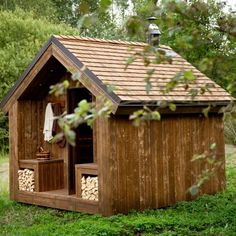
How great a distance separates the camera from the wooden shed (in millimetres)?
9141

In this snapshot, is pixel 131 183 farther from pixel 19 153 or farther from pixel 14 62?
pixel 14 62

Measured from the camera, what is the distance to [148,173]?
31.6 feet

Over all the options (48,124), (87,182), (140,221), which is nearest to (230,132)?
(48,124)

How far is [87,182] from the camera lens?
959 cm

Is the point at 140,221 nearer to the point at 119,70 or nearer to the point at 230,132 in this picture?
the point at 119,70

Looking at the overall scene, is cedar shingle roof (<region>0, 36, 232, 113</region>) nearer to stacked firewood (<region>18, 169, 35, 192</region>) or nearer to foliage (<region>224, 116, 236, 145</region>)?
stacked firewood (<region>18, 169, 35, 192</region>)

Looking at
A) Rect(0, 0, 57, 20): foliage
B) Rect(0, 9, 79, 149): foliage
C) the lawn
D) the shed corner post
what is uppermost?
Rect(0, 0, 57, 20): foliage

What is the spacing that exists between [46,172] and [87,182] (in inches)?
70.3

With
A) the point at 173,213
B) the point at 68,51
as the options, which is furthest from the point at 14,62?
the point at 173,213

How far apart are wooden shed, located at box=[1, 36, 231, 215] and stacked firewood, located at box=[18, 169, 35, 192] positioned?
0.09 feet

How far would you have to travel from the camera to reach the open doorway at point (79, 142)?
10934 millimetres

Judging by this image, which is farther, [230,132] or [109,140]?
[230,132]

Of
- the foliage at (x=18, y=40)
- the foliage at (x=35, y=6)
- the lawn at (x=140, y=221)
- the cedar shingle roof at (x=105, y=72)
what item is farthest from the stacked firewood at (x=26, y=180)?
the foliage at (x=35, y=6)

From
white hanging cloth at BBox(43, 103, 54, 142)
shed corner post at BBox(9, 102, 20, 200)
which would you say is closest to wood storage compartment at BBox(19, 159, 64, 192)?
shed corner post at BBox(9, 102, 20, 200)
